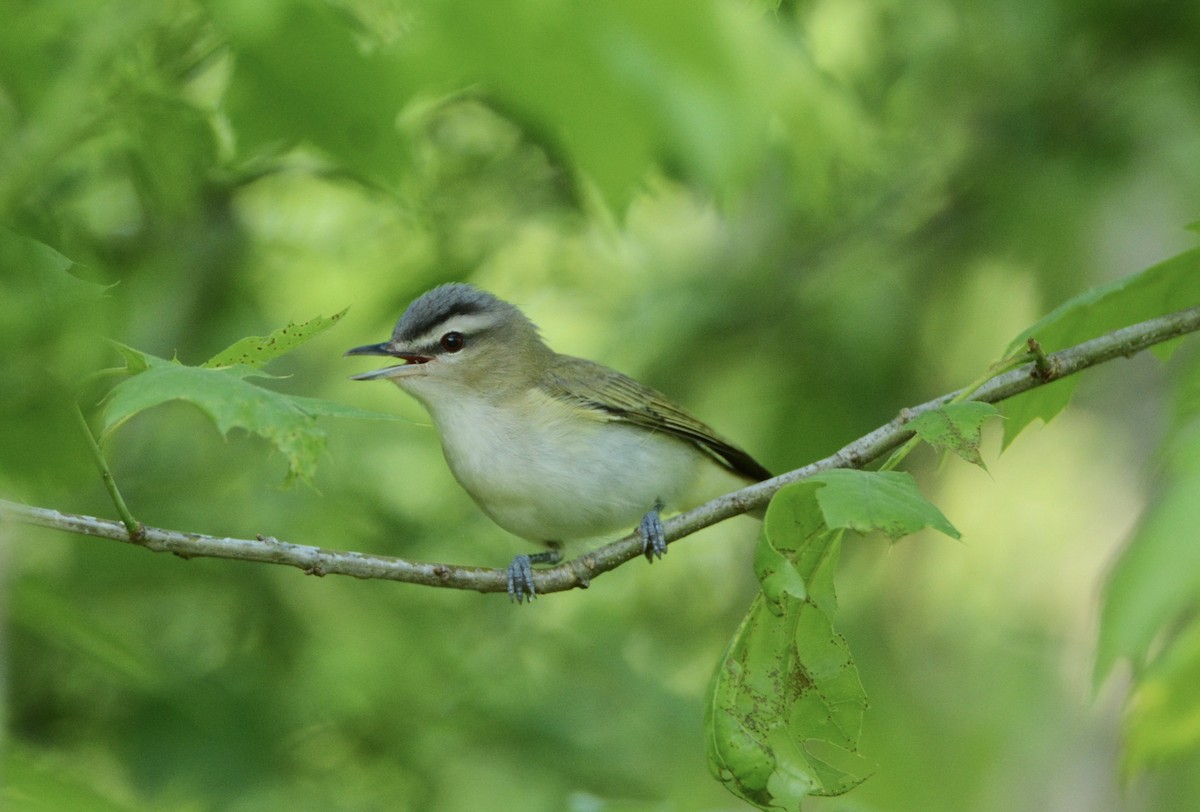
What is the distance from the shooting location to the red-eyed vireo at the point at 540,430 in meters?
3.84

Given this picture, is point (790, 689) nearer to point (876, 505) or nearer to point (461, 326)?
point (876, 505)

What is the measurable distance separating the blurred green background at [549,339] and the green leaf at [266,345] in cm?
33

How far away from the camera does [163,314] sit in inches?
181

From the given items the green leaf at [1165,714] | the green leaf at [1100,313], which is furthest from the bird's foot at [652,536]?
the green leaf at [1165,714]

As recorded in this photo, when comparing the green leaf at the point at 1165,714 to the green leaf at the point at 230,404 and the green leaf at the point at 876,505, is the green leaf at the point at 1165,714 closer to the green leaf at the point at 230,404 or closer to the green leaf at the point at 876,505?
the green leaf at the point at 876,505

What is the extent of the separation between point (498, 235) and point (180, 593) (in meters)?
1.82

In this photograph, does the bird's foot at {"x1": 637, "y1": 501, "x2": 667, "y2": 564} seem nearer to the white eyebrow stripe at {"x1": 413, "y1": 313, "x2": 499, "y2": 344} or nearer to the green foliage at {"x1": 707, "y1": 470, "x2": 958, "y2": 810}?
the green foliage at {"x1": 707, "y1": 470, "x2": 958, "y2": 810}

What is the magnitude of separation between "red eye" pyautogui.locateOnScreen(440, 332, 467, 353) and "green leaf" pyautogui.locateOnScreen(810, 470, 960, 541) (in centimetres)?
238

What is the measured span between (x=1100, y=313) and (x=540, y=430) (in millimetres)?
1863

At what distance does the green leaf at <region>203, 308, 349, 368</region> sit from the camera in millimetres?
2059

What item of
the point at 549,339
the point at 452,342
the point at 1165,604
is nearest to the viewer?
the point at 1165,604

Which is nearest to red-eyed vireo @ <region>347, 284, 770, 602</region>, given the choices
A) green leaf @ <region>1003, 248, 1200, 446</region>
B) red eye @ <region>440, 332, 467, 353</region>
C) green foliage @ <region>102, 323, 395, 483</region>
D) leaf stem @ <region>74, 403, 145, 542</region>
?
red eye @ <region>440, 332, 467, 353</region>

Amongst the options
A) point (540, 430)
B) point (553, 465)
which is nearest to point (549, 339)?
point (540, 430)

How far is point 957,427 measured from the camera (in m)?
2.10
